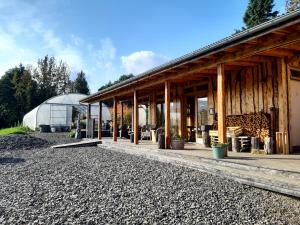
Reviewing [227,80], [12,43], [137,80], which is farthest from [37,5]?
[227,80]

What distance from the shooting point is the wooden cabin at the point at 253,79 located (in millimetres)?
6012

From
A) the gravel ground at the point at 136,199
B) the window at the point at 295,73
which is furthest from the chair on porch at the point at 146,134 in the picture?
the window at the point at 295,73

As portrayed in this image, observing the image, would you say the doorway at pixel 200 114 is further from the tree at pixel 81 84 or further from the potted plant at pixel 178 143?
the tree at pixel 81 84

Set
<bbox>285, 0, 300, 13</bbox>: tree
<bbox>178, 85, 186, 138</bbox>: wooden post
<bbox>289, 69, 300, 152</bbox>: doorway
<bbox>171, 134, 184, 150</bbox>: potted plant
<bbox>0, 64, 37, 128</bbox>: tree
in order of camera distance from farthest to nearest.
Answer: <bbox>0, 64, 37, 128</bbox>: tree < <bbox>285, 0, 300, 13</bbox>: tree < <bbox>178, 85, 186, 138</bbox>: wooden post < <bbox>171, 134, 184, 150</bbox>: potted plant < <bbox>289, 69, 300, 152</bbox>: doorway

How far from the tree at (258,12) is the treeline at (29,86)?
25.6m

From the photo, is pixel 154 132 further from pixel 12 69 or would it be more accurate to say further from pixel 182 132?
pixel 12 69

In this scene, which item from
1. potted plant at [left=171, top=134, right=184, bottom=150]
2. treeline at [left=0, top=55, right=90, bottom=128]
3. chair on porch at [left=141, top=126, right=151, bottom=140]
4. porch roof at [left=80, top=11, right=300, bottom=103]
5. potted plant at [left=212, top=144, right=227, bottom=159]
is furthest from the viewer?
treeline at [left=0, top=55, right=90, bottom=128]

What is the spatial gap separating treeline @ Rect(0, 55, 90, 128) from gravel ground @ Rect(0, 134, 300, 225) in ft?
110

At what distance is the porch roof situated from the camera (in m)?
5.38

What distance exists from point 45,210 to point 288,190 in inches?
137

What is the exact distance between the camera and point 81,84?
161 feet

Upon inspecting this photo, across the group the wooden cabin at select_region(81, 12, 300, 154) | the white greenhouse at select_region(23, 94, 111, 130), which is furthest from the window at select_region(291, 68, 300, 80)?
the white greenhouse at select_region(23, 94, 111, 130)

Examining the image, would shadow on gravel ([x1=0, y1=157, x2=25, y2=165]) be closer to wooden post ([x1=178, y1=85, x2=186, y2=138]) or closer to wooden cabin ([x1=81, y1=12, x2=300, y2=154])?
wooden cabin ([x1=81, y1=12, x2=300, y2=154])

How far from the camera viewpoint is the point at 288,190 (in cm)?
455
